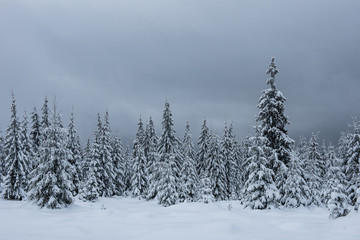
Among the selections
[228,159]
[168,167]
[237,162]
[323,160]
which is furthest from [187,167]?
[323,160]

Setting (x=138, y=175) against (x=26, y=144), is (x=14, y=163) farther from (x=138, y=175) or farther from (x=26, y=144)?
(x=138, y=175)

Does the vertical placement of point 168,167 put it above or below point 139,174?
above

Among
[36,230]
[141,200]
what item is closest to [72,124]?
[141,200]

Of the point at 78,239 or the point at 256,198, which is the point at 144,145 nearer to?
the point at 256,198

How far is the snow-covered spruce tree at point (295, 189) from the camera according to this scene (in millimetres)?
19094

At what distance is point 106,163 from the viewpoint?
4138cm

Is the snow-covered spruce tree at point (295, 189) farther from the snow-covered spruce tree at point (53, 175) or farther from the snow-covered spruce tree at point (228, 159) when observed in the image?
the snow-covered spruce tree at point (228, 159)

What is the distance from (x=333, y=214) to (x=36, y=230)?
1306cm

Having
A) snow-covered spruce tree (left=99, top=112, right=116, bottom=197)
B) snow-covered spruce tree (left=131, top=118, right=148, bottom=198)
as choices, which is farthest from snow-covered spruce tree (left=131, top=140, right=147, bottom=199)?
snow-covered spruce tree (left=99, top=112, right=116, bottom=197)

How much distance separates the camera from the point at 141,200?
40.4m

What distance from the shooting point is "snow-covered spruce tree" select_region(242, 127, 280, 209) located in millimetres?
18531

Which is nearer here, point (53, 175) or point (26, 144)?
point (53, 175)

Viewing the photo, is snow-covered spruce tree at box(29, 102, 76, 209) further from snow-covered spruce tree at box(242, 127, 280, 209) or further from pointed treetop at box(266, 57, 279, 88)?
pointed treetop at box(266, 57, 279, 88)

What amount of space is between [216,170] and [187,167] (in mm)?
4798
